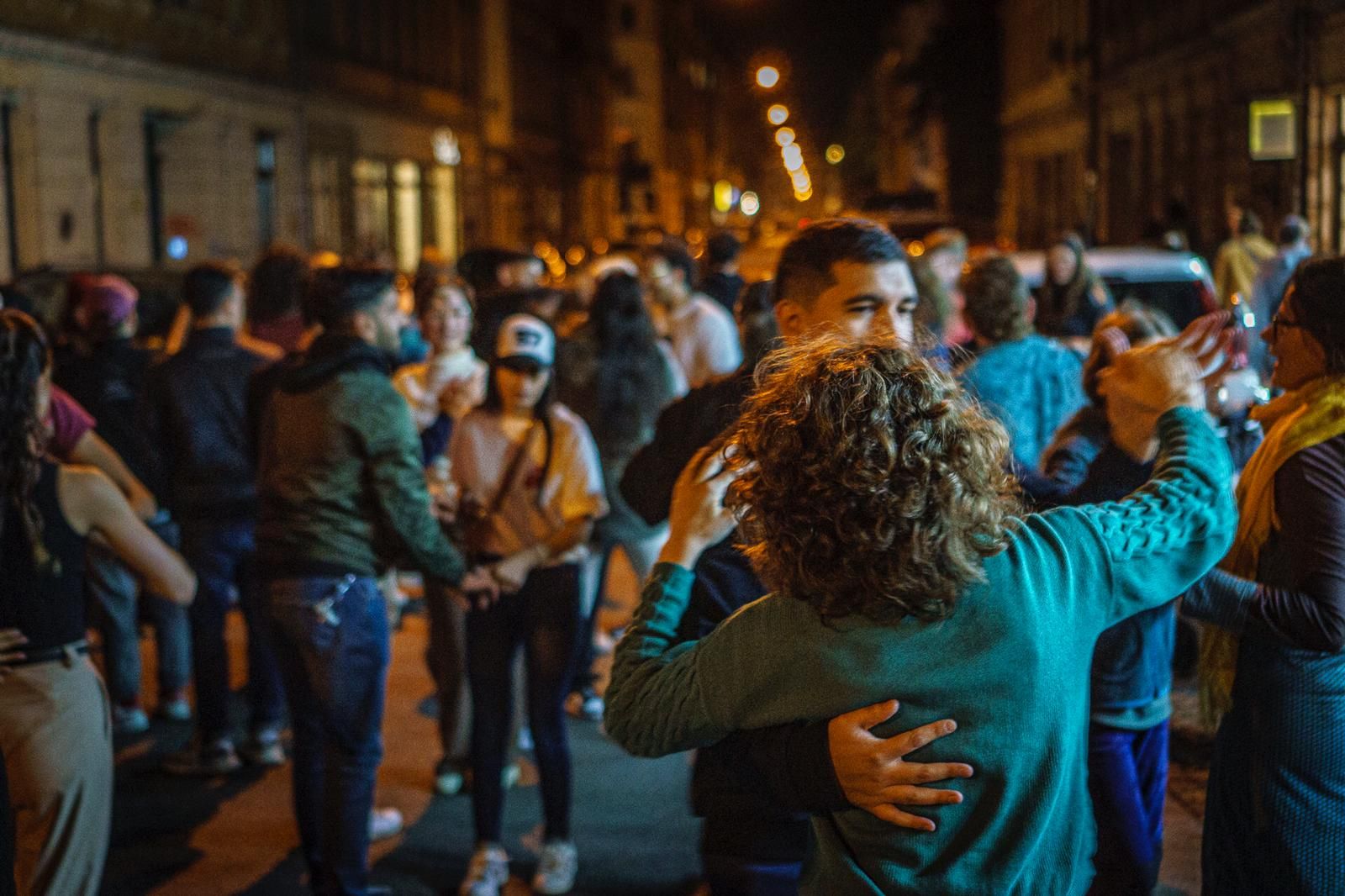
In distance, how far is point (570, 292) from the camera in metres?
10.6

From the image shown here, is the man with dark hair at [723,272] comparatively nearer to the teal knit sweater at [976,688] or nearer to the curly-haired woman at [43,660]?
the curly-haired woman at [43,660]

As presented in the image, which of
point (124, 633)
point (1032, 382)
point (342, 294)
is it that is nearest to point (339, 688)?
point (342, 294)

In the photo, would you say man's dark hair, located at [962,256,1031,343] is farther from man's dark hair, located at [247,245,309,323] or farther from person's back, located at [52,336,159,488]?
person's back, located at [52,336,159,488]

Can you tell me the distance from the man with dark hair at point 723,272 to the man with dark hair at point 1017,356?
4711 mm

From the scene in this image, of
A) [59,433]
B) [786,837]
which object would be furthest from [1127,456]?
[59,433]

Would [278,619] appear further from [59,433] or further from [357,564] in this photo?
[59,433]

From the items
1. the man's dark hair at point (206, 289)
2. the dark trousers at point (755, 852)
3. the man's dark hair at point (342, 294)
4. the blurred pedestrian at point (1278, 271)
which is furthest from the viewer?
the blurred pedestrian at point (1278, 271)

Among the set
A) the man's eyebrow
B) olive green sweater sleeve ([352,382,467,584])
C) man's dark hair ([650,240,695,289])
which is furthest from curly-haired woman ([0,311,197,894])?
man's dark hair ([650,240,695,289])

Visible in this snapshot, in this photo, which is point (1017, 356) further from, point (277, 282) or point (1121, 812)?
point (277, 282)

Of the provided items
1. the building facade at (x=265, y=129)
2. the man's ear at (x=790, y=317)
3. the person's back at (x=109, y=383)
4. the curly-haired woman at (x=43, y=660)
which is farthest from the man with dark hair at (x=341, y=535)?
the building facade at (x=265, y=129)

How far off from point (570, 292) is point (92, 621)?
415 cm

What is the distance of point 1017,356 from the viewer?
600 cm

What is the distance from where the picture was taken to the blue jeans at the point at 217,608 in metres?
6.57

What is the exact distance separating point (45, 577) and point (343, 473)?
3.69ft
